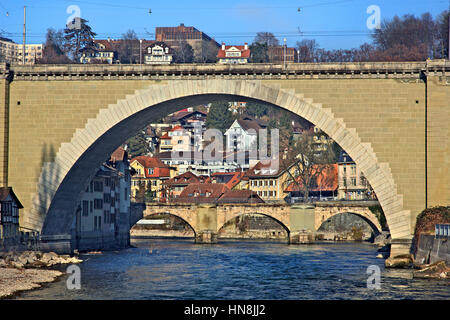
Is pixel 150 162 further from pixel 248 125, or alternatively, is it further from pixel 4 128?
pixel 4 128

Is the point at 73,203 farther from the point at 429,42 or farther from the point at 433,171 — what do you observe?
the point at 429,42

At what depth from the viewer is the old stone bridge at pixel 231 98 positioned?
5581cm

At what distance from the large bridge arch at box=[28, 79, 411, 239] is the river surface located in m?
4.93

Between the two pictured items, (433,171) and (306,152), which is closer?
(433,171)

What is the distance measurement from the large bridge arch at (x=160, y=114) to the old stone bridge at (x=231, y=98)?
0.08 m

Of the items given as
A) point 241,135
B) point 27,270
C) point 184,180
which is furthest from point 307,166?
point 27,270

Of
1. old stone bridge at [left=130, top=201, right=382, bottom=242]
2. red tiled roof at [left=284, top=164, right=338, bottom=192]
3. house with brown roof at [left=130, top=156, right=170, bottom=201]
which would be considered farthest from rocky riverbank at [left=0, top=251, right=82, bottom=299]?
house with brown roof at [left=130, top=156, right=170, bottom=201]

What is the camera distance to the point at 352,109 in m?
56.8

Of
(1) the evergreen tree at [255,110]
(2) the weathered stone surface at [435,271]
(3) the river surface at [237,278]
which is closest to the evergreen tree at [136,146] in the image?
(1) the evergreen tree at [255,110]

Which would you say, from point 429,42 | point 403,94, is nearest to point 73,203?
point 403,94

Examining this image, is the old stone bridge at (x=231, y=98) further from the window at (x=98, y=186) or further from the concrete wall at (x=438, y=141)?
the window at (x=98, y=186)
